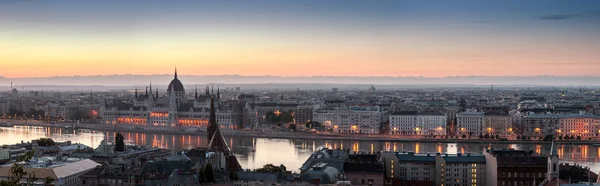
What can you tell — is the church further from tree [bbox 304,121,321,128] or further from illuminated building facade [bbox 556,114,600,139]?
illuminated building facade [bbox 556,114,600,139]

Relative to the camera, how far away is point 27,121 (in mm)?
56438

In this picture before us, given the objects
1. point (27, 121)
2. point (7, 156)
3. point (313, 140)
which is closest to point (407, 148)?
point (313, 140)

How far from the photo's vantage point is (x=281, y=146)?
118ft

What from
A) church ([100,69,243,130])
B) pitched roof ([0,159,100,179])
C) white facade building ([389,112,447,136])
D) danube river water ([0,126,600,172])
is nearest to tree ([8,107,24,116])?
church ([100,69,243,130])

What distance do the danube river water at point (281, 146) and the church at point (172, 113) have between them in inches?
209

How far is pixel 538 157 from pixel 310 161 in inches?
246

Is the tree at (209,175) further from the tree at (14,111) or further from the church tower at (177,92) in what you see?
the tree at (14,111)

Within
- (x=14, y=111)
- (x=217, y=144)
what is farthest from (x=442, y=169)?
(x=14, y=111)

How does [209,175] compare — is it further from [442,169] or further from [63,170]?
[442,169]

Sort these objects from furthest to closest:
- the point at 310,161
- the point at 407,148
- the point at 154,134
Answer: the point at 154,134
the point at 407,148
the point at 310,161

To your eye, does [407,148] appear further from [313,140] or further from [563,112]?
[563,112]

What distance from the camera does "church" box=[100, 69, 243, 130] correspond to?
163ft

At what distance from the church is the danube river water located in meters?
5.31

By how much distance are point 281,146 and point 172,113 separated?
58.6 feet
